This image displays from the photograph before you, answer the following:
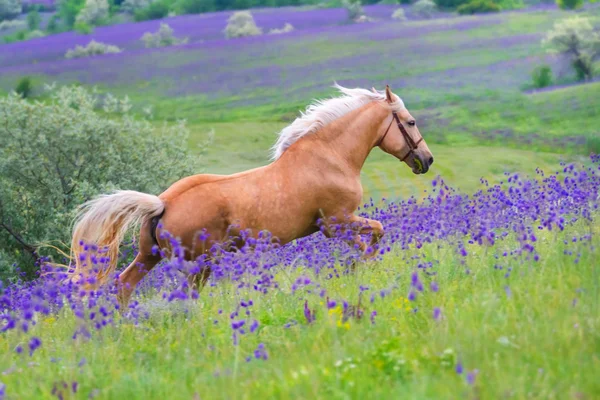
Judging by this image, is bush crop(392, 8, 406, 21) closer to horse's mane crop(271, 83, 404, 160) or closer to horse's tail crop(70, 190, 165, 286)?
horse's mane crop(271, 83, 404, 160)

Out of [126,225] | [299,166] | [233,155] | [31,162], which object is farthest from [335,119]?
[233,155]

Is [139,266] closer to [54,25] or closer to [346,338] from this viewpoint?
[346,338]

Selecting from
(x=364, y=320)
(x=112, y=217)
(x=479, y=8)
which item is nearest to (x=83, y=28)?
(x=479, y=8)

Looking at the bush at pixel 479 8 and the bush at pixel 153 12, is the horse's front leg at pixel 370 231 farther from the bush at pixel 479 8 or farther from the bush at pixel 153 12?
the bush at pixel 153 12

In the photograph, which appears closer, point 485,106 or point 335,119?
point 335,119

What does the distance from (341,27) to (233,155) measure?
5.48m

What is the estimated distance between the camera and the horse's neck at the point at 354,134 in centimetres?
734

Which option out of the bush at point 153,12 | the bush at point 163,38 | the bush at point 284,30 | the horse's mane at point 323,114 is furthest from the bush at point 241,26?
the horse's mane at point 323,114

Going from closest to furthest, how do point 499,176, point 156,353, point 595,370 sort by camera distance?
point 595,370
point 156,353
point 499,176

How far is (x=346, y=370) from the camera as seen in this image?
3.78m

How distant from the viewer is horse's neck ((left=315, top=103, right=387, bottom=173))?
24.1ft

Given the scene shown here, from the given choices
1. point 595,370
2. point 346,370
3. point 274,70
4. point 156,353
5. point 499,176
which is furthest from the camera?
point 274,70

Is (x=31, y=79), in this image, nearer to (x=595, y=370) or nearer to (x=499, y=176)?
(x=499, y=176)

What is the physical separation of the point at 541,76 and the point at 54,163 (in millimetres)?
12037
